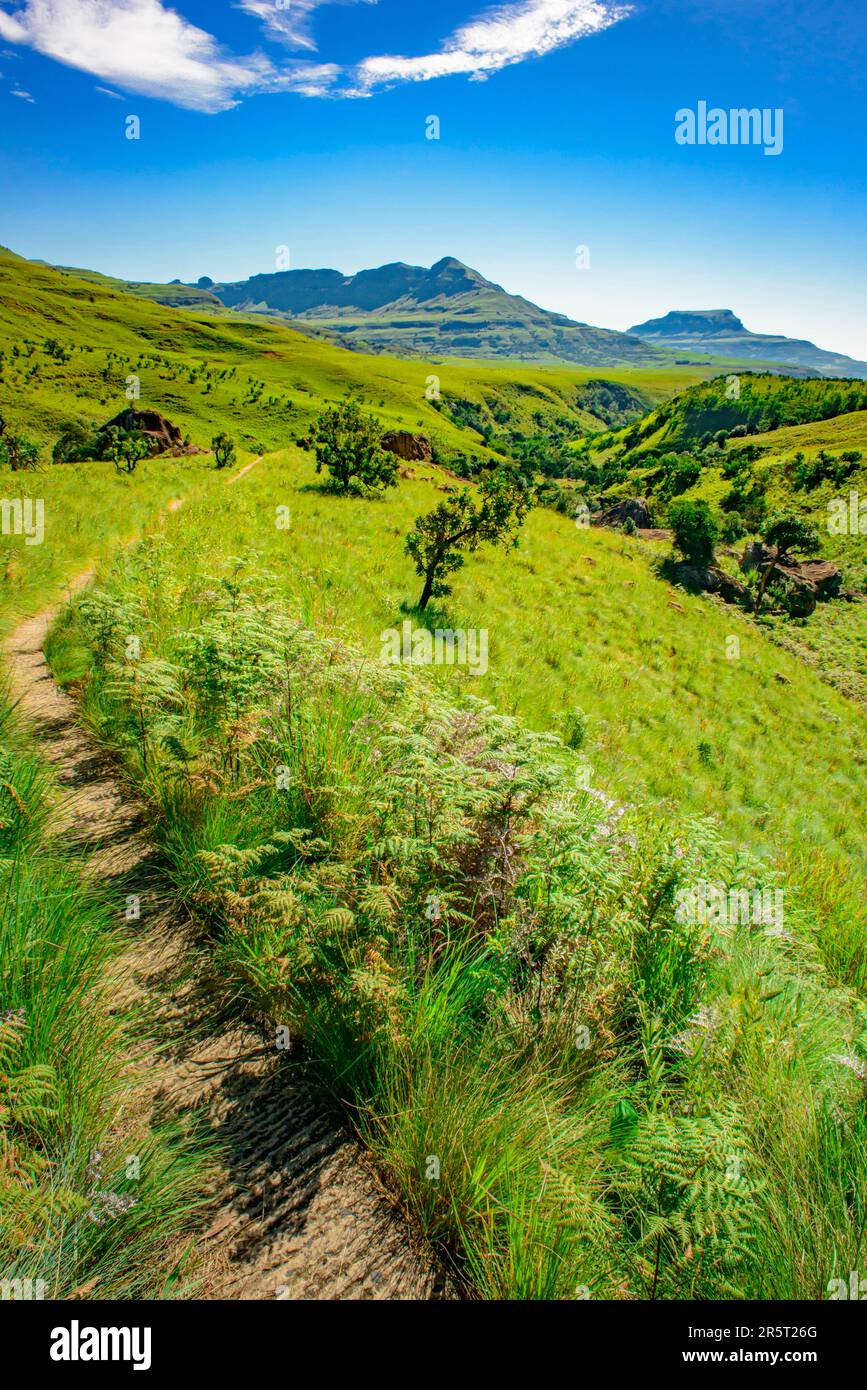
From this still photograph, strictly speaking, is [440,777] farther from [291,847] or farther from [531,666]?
[531,666]

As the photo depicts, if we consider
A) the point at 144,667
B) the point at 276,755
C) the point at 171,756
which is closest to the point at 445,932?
the point at 276,755

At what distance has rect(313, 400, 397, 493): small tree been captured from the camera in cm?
3011

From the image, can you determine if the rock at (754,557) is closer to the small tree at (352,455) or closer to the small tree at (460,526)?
the small tree at (352,455)

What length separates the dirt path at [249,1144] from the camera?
7.94 ft

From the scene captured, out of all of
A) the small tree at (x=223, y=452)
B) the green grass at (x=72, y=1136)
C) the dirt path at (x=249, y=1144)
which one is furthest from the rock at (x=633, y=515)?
the green grass at (x=72, y=1136)

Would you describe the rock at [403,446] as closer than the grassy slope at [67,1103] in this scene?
No

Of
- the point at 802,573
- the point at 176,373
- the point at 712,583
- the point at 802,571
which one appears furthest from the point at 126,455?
the point at 176,373

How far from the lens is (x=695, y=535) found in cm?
3559

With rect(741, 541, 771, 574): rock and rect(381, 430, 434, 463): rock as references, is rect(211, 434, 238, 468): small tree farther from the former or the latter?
rect(741, 541, 771, 574): rock

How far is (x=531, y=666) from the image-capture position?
1658cm

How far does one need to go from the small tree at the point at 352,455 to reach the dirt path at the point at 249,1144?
2875 cm

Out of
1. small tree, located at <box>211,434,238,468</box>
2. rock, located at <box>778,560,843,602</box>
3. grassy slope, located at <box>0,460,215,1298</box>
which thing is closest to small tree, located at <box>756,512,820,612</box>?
rock, located at <box>778,560,843,602</box>

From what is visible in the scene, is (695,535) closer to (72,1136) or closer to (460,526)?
(460,526)
